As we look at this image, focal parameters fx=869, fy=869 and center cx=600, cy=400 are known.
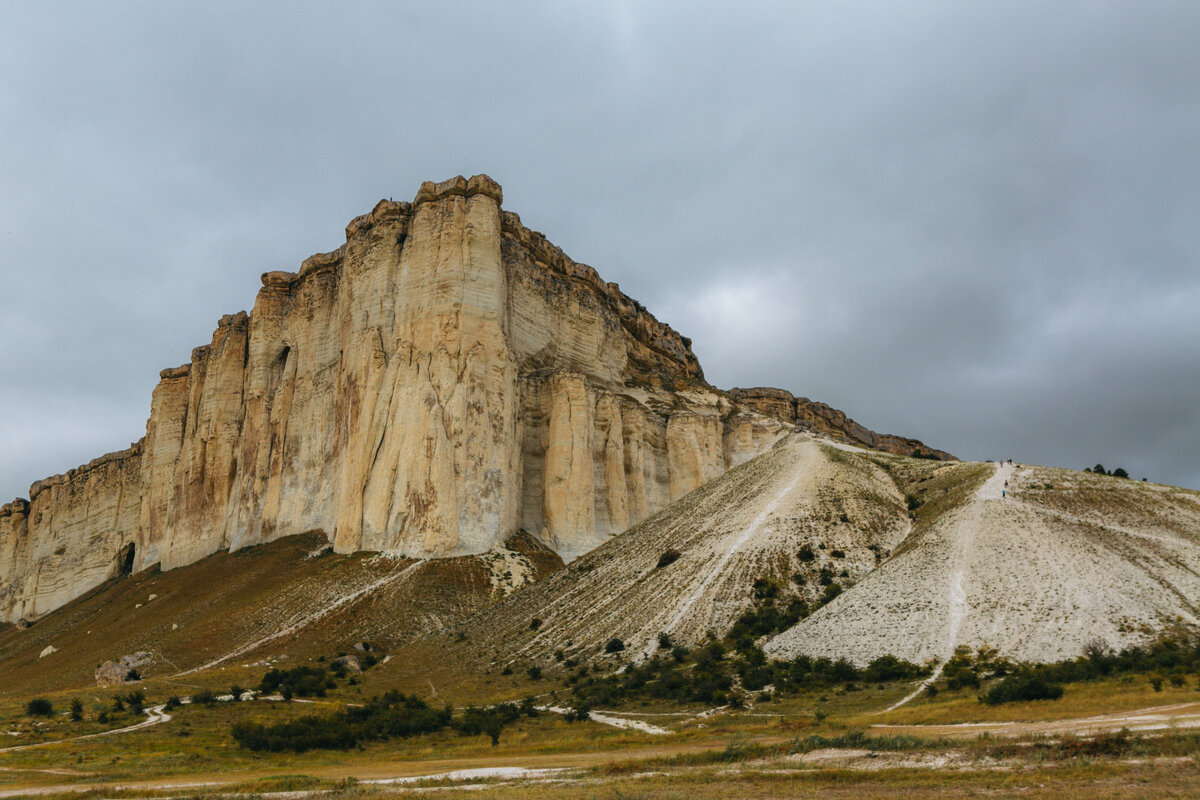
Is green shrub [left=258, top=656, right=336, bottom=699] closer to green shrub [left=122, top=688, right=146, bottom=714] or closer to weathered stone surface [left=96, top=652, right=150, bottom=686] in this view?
green shrub [left=122, top=688, right=146, bottom=714]

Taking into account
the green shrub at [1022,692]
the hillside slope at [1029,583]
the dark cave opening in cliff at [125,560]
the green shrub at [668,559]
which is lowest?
the green shrub at [1022,692]

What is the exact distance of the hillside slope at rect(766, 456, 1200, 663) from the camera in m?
32.6

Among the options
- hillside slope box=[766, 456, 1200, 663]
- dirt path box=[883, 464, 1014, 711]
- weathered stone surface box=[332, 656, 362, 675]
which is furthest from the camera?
weathered stone surface box=[332, 656, 362, 675]

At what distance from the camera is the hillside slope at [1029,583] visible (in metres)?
32.6

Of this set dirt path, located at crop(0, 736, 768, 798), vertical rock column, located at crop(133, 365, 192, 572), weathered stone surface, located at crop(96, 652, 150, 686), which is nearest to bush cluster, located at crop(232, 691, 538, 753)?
dirt path, located at crop(0, 736, 768, 798)

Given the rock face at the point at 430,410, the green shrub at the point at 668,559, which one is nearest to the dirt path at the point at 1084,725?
the green shrub at the point at 668,559

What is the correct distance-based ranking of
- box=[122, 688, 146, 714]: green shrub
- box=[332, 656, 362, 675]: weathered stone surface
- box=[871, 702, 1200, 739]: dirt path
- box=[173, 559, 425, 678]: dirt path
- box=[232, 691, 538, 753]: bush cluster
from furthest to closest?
box=[173, 559, 425, 678]: dirt path < box=[332, 656, 362, 675]: weathered stone surface < box=[122, 688, 146, 714]: green shrub < box=[232, 691, 538, 753]: bush cluster < box=[871, 702, 1200, 739]: dirt path

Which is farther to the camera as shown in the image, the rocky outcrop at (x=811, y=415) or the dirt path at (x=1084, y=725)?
the rocky outcrop at (x=811, y=415)

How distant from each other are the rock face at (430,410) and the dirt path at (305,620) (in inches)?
126

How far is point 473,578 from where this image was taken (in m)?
57.7

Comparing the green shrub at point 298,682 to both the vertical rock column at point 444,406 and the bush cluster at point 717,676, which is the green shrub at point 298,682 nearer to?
the bush cluster at point 717,676

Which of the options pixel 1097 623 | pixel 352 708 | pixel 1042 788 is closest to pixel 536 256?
pixel 352 708

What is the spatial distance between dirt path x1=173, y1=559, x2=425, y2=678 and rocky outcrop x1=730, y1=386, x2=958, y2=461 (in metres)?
59.0

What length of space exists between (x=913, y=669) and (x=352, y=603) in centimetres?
3525
